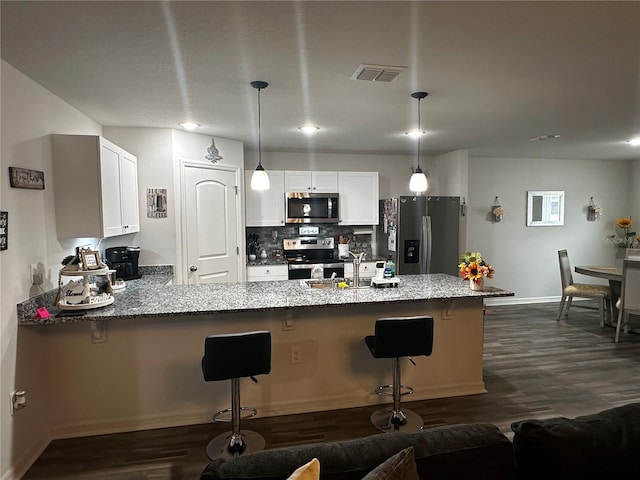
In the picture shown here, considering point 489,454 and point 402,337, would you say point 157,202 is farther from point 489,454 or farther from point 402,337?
point 489,454

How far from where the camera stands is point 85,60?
7.32 ft

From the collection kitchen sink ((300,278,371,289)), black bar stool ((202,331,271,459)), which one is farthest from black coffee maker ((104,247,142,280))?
black bar stool ((202,331,271,459))

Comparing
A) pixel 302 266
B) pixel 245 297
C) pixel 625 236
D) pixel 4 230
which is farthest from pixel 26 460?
pixel 625 236

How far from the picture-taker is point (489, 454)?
50.4 inches

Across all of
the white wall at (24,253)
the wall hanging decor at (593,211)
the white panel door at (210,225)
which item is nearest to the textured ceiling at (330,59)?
the white wall at (24,253)

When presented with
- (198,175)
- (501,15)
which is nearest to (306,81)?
(501,15)

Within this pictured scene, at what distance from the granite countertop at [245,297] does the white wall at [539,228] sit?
313cm

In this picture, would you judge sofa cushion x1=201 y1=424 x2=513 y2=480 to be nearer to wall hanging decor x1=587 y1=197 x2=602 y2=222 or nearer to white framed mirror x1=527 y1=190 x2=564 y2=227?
white framed mirror x1=527 y1=190 x2=564 y2=227

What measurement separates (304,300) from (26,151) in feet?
6.61

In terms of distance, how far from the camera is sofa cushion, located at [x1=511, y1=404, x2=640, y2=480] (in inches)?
48.7

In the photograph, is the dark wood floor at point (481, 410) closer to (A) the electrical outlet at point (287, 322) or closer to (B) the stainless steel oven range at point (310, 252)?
(A) the electrical outlet at point (287, 322)

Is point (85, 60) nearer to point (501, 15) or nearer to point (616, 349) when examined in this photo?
point (501, 15)

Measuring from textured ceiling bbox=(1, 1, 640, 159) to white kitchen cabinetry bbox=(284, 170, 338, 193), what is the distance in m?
1.46

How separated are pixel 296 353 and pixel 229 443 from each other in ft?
2.47
